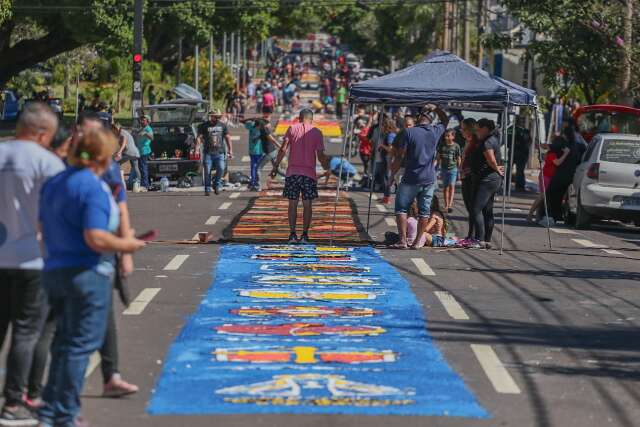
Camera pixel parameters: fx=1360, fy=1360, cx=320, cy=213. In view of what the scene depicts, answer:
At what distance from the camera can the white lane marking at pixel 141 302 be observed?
11.4 metres

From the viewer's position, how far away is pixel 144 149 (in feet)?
94.4

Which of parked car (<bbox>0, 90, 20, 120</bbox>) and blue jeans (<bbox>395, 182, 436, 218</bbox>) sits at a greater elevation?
blue jeans (<bbox>395, 182, 436, 218</bbox>)

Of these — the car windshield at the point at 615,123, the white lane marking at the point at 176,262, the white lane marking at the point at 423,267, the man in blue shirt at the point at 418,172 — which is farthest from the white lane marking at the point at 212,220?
the car windshield at the point at 615,123

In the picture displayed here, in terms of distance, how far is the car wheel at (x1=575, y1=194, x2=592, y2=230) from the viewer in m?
21.6

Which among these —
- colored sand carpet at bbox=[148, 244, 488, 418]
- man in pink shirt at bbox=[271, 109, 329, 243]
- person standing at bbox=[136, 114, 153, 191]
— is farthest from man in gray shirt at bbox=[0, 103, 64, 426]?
person standing at bbox=[136, 114, 153, 191]

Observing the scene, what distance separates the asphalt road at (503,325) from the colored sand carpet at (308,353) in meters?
0.15

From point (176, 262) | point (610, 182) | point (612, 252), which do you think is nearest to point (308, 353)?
point (176, 262)

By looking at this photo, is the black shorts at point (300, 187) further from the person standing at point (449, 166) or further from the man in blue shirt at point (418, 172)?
the person standing at point (449, 166)

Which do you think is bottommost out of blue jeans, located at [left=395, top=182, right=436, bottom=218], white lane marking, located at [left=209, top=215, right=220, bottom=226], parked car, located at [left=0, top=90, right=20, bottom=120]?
parked car, located at [left=0, top=90, right=20, bottom=120]

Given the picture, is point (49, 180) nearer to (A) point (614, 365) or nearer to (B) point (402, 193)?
(A) point (614, 365)

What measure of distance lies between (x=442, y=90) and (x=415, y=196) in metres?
1.45

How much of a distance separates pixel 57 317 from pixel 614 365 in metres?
4.31

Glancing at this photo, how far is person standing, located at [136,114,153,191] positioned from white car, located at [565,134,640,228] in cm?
1055

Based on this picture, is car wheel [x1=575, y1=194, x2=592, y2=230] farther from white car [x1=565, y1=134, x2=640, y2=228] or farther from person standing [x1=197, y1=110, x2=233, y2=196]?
person standing [x1=197, y1=110, x2=233, y2=196]
